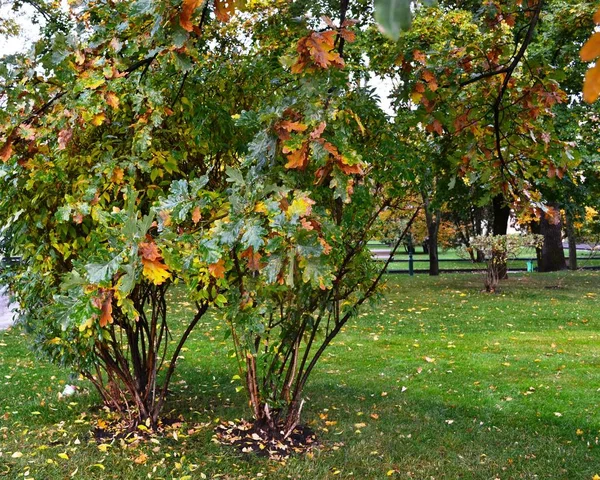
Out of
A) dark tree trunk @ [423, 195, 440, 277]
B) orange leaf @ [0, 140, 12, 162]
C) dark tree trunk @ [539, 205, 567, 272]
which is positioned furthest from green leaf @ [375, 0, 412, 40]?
dark tree trunk @ [539, 205, 567, 272]

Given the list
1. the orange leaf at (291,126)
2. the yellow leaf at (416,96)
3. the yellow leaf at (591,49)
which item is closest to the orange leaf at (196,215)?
the orange leaf at (291,126)

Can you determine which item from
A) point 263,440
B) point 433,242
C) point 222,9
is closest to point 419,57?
point 222,9

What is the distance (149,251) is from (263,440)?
7.88 feet

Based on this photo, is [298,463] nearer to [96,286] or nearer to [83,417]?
[83,417]

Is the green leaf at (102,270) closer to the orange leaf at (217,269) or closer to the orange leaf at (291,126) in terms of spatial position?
the orange leaf at (217,269)

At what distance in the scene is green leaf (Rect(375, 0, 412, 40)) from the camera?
0.61 metres

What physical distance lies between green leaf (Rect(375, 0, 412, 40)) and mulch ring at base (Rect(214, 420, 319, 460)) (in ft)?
12.2

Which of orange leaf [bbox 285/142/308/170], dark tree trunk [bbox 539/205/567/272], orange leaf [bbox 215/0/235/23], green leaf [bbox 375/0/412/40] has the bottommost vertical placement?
dark tree trunk [bbox 539/205/567/272]

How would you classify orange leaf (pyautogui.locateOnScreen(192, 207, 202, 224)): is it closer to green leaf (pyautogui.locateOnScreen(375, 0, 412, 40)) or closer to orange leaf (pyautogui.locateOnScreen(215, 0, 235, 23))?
orange leaf (pyautogui.locateOnScreen(215, 0, 235, 23))

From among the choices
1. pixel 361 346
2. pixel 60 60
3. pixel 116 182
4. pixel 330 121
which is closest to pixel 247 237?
pixel 330 121

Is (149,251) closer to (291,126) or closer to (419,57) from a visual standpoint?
(291,126)

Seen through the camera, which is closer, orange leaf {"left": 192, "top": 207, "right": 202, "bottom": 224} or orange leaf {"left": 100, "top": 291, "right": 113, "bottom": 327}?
orange leaf {"left": 100, "top": 291, "right": 113, "bottom": 327}

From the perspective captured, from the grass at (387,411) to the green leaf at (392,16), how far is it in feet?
11.4

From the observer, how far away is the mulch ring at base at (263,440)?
4.05 m
